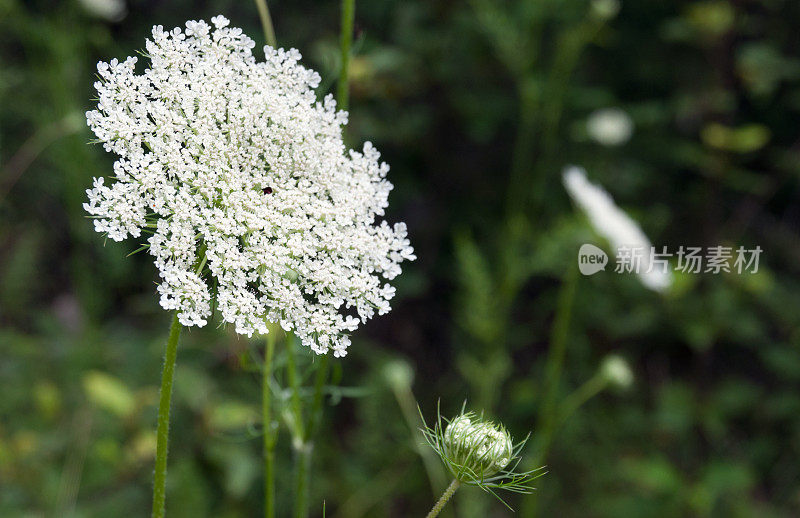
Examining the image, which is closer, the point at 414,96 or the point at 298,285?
the point at 298,285

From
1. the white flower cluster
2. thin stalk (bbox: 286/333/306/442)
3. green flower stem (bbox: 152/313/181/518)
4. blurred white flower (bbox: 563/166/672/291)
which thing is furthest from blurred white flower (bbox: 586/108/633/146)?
green flower stem (bbox: 152/313/181/518)

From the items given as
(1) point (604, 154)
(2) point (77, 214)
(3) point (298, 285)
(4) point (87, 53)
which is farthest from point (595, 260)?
(4) point (87, 53)

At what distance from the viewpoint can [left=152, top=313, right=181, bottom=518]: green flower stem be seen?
0.95 meters

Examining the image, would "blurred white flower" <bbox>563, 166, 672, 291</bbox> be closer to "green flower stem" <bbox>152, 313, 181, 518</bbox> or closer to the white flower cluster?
the white flower cluster

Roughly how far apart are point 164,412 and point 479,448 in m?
0.47

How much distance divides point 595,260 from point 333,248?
1.85 m

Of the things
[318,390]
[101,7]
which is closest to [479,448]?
[318,390]

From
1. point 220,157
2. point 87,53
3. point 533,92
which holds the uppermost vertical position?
point 87,53

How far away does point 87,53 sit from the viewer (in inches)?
142

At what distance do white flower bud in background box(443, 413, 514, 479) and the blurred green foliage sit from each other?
60.8 inches

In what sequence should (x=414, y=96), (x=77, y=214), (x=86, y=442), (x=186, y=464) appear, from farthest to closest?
1. (x=414, y=96)
2. (x=77, y=214)
3. (x=86, y=442)
4. (x=186, y=464)

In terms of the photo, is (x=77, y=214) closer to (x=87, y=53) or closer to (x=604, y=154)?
(x=87, y=53)

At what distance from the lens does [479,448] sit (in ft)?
3.38

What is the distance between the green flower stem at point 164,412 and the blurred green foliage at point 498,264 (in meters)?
1.49
